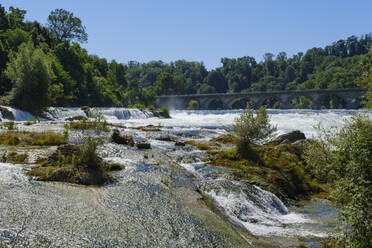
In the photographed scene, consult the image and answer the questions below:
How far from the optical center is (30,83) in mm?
33375

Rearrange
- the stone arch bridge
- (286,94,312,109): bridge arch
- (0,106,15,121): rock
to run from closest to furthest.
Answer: (0,106,15,121): rock
the stone arch bridge
(286,94,312,109): bridge arch

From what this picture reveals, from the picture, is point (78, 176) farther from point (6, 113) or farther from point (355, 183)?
point (6, 113)

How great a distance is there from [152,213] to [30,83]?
31704 mm

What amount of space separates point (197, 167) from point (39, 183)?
6.53m

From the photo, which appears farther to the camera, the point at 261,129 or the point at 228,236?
the point at 261,129

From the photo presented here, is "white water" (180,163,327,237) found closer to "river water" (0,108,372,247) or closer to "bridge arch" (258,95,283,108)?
"river water" (0,108,372,247)

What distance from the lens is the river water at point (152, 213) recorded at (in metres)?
5.16

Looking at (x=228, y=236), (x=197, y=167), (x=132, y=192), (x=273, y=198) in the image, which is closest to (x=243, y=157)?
(x=197, y=167)

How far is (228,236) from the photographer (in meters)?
6.11

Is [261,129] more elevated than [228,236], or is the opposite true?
[261,129]

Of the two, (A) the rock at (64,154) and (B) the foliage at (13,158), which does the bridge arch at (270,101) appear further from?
(B) the foliage at (13,158)

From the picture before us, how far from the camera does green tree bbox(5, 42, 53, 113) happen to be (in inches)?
1305

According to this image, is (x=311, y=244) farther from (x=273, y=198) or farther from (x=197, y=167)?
(x=197, y=167)

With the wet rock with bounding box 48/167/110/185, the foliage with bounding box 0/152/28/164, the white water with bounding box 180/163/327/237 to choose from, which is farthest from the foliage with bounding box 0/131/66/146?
the white water with bounding box 180/163/327/237
